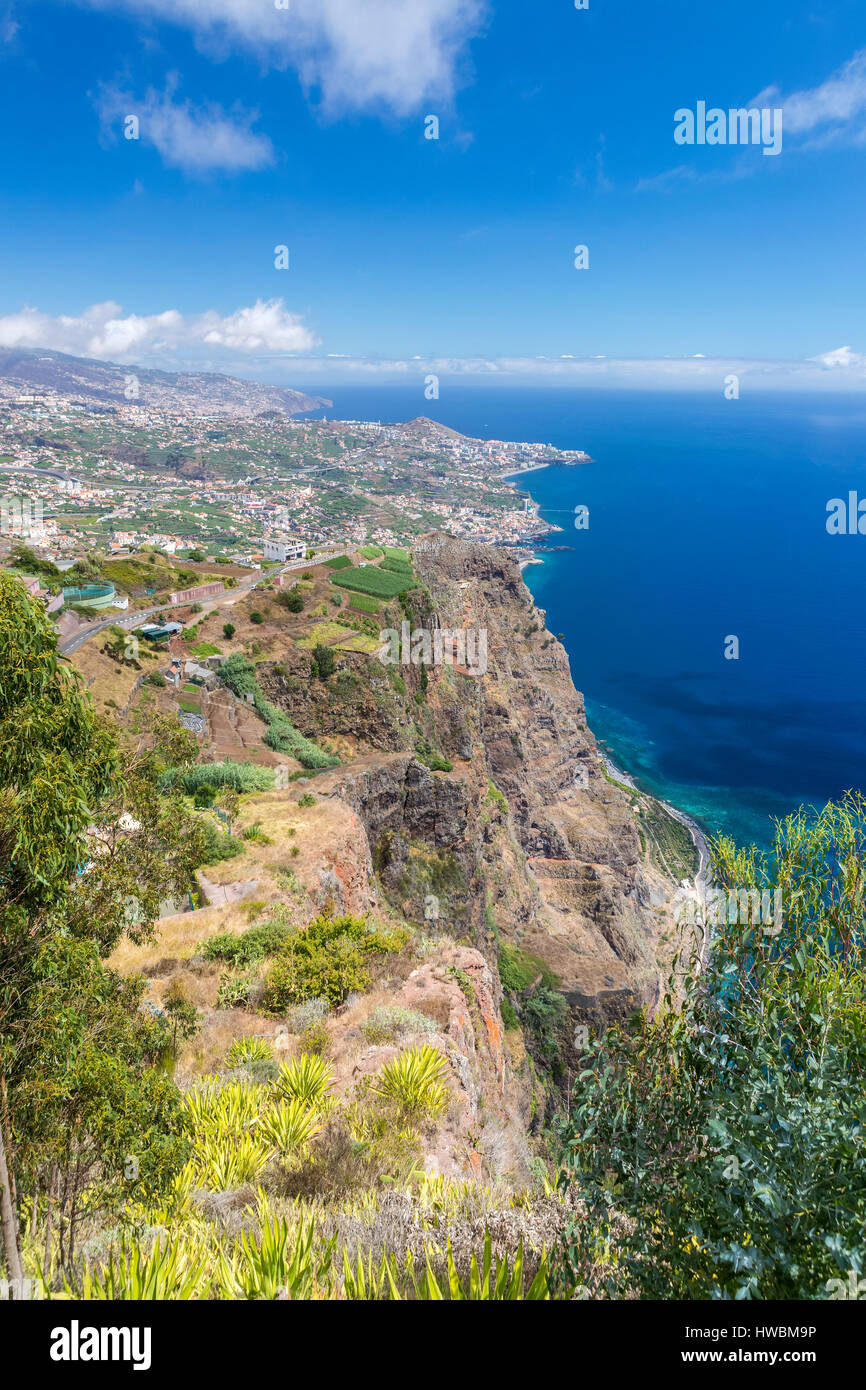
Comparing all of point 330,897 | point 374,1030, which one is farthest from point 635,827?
point 374,1030

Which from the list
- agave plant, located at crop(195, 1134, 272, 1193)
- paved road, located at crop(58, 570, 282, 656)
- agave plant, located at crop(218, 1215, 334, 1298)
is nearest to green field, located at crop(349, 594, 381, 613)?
paved road, located at crop(58, 570, 282, 656)

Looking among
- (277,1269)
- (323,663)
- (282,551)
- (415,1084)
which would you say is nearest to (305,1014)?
(415,1084)

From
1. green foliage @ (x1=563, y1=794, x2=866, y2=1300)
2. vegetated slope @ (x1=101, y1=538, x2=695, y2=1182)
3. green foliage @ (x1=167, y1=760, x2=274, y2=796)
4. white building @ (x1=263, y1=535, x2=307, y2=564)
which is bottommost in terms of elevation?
vegetated slope @ (x1=101, y1=538, x2=695, y2=1182)

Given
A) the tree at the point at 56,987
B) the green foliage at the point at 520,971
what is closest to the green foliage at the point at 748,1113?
the tree at the point at 56,987

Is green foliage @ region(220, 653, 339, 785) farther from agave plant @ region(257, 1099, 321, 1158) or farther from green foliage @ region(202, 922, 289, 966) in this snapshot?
agave plant @ region(257, 1099, 321, 1158)

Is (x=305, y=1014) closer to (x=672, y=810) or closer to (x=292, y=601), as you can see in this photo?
(x=292, y=601)
